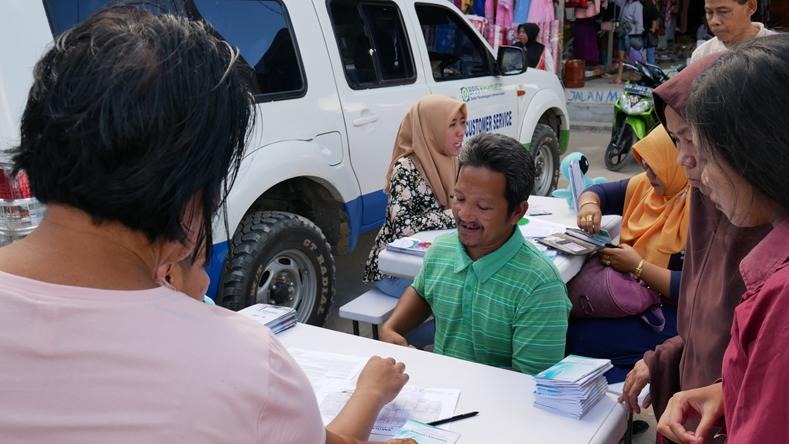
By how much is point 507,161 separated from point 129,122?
5.08 feet

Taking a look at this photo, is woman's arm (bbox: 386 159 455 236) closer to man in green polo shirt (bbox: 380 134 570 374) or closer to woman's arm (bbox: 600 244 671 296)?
woman's arm (bbox: 600 244 671 296)

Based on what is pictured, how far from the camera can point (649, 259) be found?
8.96 ft

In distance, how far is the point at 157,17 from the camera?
99cm

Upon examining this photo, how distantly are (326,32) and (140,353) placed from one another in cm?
343

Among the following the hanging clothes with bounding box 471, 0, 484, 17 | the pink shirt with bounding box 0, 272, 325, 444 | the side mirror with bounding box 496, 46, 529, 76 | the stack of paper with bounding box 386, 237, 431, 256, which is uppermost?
the hanging clothes with bounding box 471, 0, 484, 17

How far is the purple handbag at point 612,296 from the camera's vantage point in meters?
2.60

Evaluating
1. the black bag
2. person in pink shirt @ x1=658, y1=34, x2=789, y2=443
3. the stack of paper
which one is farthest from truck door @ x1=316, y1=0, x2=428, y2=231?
the black bag

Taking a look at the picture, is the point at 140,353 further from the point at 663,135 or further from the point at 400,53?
the point at 400,53

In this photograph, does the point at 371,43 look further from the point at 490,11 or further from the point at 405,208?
the point at 490,11

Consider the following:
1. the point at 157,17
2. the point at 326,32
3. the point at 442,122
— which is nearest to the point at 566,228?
the point at 442,122

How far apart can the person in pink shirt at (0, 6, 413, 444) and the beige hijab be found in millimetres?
A: 2854

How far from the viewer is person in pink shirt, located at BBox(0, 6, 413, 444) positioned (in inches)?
33.7

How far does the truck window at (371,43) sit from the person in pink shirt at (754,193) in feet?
10.3

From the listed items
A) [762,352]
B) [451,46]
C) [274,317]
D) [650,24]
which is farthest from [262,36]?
[650,24]
